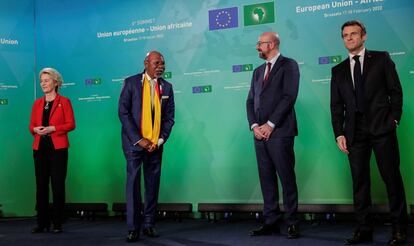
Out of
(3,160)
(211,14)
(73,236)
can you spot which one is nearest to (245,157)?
(211,14)

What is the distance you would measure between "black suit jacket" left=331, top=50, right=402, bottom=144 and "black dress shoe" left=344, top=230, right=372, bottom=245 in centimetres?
64

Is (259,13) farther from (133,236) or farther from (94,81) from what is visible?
(133,236)

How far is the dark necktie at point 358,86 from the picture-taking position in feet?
12.1

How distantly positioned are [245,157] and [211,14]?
161cm

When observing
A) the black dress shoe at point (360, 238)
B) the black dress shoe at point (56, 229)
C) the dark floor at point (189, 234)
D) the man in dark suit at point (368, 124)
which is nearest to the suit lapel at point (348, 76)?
the man in dark suit at point (368, 124)

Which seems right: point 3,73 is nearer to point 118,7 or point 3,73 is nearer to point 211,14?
point 118,7

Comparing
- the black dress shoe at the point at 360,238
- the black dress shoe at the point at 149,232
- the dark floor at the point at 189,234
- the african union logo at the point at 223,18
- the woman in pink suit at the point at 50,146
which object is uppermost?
the african union logo at the point at 223,18

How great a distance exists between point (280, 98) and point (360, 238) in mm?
1229

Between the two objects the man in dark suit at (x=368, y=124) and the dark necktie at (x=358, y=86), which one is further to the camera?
the dark necktie at (x=358, y=86)

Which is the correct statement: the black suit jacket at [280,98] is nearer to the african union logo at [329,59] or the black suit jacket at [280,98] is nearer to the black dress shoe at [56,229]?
the african union logo at [329,59]

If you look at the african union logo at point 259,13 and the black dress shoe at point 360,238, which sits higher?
the african union logo at point 259,13

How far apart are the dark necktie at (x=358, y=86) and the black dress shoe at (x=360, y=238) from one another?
33.6 inches

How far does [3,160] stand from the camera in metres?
6.27

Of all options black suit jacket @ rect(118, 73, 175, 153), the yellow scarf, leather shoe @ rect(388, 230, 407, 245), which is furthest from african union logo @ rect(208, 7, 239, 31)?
leather shoe @ rect(388, 230, 407, 245)
